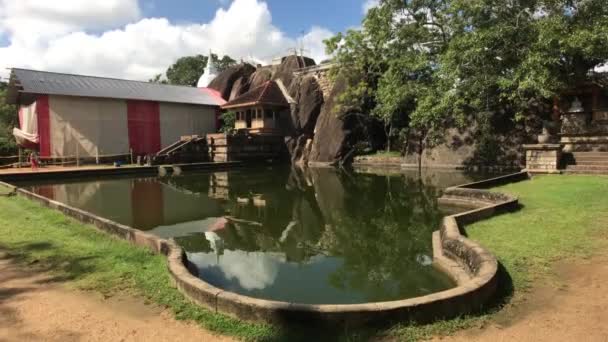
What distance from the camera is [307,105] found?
31.2 meters

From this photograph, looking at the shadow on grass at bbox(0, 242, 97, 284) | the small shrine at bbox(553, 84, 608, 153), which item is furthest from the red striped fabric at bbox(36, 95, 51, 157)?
the small shrine at bbox(553, 84, 608, 153)

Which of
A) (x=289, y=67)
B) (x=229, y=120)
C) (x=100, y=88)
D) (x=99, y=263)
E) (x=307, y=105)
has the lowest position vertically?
(x=99, y=263)

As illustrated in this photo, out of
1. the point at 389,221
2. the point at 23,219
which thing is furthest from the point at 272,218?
the point at 23,219

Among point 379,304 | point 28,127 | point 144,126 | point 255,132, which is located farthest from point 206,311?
point 28,127

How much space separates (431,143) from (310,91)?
38.2 feet

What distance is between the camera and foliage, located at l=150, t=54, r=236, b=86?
54.4 meters

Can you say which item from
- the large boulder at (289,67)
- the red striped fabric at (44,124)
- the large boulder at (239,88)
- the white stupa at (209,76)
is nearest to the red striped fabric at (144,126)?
the red striped fabric at (44,124)

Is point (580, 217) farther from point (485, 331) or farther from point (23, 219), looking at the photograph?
point (23, 219)

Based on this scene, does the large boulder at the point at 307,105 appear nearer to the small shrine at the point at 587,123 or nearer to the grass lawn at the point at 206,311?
the small shrine at the point at 587,123

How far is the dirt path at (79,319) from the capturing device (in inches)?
137

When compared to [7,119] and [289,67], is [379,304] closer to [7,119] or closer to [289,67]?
[289,67]

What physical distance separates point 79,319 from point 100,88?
87.9 ft

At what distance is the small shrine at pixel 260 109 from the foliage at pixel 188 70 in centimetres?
2650

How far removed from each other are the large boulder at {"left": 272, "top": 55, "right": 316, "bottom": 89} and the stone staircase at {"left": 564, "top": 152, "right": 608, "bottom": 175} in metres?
23.4
